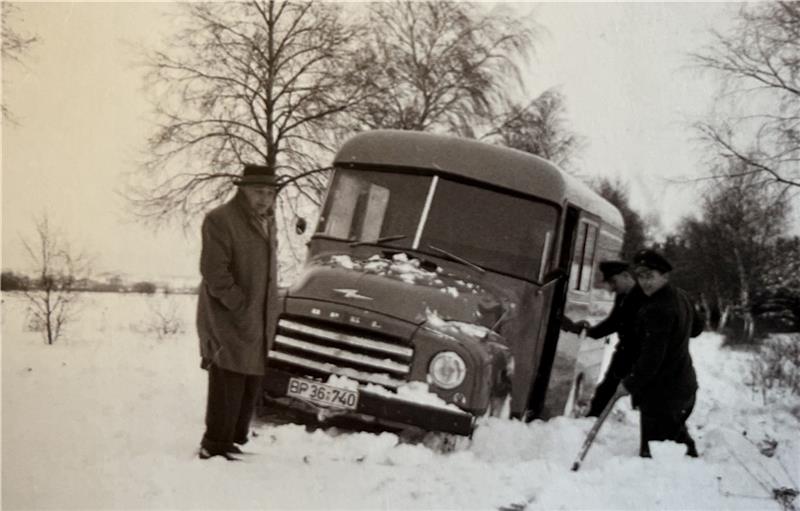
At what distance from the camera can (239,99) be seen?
7.15m

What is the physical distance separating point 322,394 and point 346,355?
0.30 metres

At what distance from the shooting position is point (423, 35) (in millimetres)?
10289

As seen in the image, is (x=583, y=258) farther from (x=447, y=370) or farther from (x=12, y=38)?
(x=12, y=38)

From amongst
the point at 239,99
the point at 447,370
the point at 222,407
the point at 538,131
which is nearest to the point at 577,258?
the point at 447,370

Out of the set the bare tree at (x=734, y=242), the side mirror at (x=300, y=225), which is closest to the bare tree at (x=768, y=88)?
the bare tree at (x=734, y=242)

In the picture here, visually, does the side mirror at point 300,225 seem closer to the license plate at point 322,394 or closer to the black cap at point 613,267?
the license plate at point 322,394

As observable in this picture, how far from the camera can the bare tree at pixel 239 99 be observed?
6773 mm

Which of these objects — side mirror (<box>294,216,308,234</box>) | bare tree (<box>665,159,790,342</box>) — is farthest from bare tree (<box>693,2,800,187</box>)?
side mirror (<box>294,216,308,234</box>)

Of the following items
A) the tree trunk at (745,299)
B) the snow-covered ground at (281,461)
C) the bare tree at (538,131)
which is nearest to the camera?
the snow-covered ground at (281,461)

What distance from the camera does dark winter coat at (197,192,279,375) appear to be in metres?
4.52

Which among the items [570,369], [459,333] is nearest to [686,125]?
[570,369]

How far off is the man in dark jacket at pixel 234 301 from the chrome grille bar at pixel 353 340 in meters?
0.53

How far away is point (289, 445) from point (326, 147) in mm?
3356

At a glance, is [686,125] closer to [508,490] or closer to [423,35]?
[423,35]
